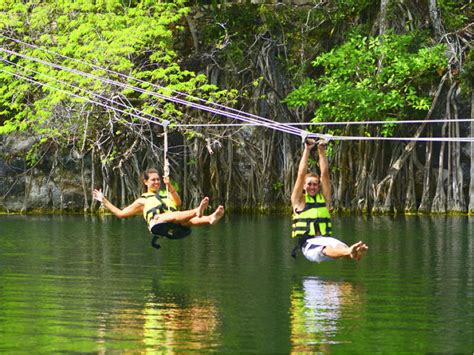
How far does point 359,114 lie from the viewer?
31672mm

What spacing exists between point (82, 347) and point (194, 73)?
21163mm

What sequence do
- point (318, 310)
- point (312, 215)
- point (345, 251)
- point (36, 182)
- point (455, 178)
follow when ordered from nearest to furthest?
1. point (318, 310)
2. point (345, 251)
3. point (312, 215)
4. point (455, 178)
5. point (36, 182)

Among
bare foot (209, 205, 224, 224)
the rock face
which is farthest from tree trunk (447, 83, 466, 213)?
bare foot (209, 205, 224, 224)

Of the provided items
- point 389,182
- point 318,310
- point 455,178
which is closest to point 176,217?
point 318,310

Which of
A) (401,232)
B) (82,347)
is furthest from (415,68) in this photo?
(82,347)

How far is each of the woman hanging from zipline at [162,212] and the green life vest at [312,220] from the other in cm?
Answer: 104

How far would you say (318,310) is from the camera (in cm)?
1373

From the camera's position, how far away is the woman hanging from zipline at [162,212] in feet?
56.4

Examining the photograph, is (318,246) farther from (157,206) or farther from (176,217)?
(157,206)

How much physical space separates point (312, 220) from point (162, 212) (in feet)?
6.50

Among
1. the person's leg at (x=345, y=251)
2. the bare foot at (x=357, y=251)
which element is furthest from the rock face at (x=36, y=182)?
the bare foot at (x=357, y=251)

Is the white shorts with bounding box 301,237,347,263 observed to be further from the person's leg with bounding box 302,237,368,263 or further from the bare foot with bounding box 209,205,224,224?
the bare foot with bounding box 209,205,224,224

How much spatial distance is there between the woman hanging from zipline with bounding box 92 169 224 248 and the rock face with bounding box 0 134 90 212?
1784 cm

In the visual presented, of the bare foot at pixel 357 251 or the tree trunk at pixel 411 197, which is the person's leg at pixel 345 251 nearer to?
the bare foot at pixel 357 251
